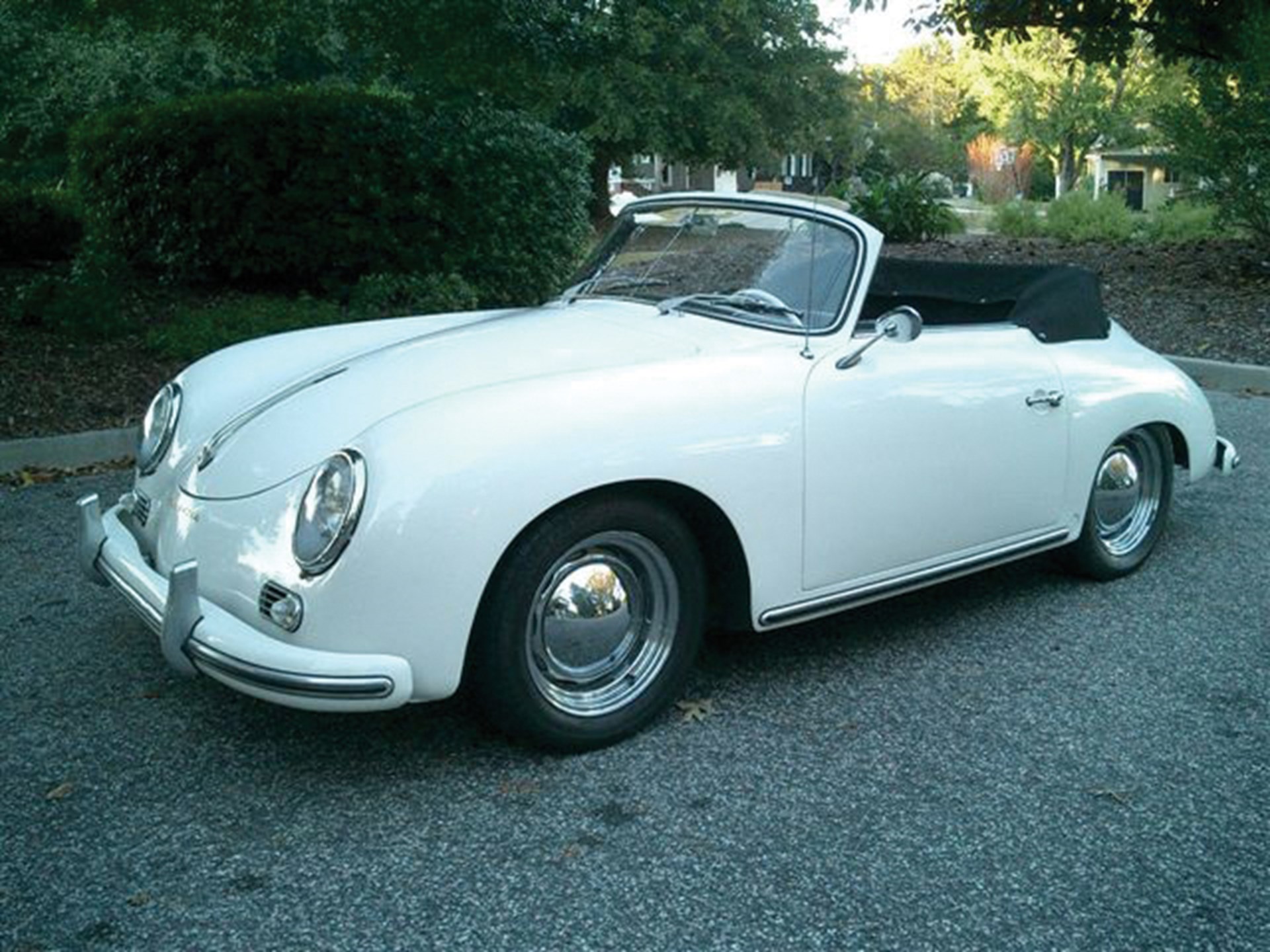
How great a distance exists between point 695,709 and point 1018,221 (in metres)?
16.7

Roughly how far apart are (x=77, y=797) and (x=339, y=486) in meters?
1.00

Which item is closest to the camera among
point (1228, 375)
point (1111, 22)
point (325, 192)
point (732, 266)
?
point (732, 266)

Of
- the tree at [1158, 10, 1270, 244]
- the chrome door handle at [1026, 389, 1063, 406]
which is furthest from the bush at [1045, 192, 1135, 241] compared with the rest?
the chrome door handle at [1026, 389, 1063, 406]

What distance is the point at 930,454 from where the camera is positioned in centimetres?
385

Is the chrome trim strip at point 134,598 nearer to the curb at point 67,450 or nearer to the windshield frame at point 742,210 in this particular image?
the windshield frame at point 742,210

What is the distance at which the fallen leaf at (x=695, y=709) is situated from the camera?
3.53 metres

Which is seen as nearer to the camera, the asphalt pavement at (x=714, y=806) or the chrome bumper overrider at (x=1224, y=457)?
the asphalt pavement at (x=714, y=806)

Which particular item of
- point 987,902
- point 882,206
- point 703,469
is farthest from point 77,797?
point 882,206

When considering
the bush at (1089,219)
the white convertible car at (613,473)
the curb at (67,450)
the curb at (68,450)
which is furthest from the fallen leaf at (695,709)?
the bush at (1089,219)

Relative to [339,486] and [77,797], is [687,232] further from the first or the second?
[77,797]

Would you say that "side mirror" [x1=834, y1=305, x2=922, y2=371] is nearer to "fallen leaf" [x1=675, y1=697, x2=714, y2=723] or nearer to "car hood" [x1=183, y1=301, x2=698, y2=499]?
"car hood" [x1=183, y1=301, x2=698, y2=499]

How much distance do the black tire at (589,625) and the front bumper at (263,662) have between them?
283mm

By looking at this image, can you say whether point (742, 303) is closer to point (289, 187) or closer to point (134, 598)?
point (134, 598)

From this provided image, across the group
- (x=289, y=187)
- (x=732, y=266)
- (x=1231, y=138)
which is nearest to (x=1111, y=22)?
(x=1231, y=138)
